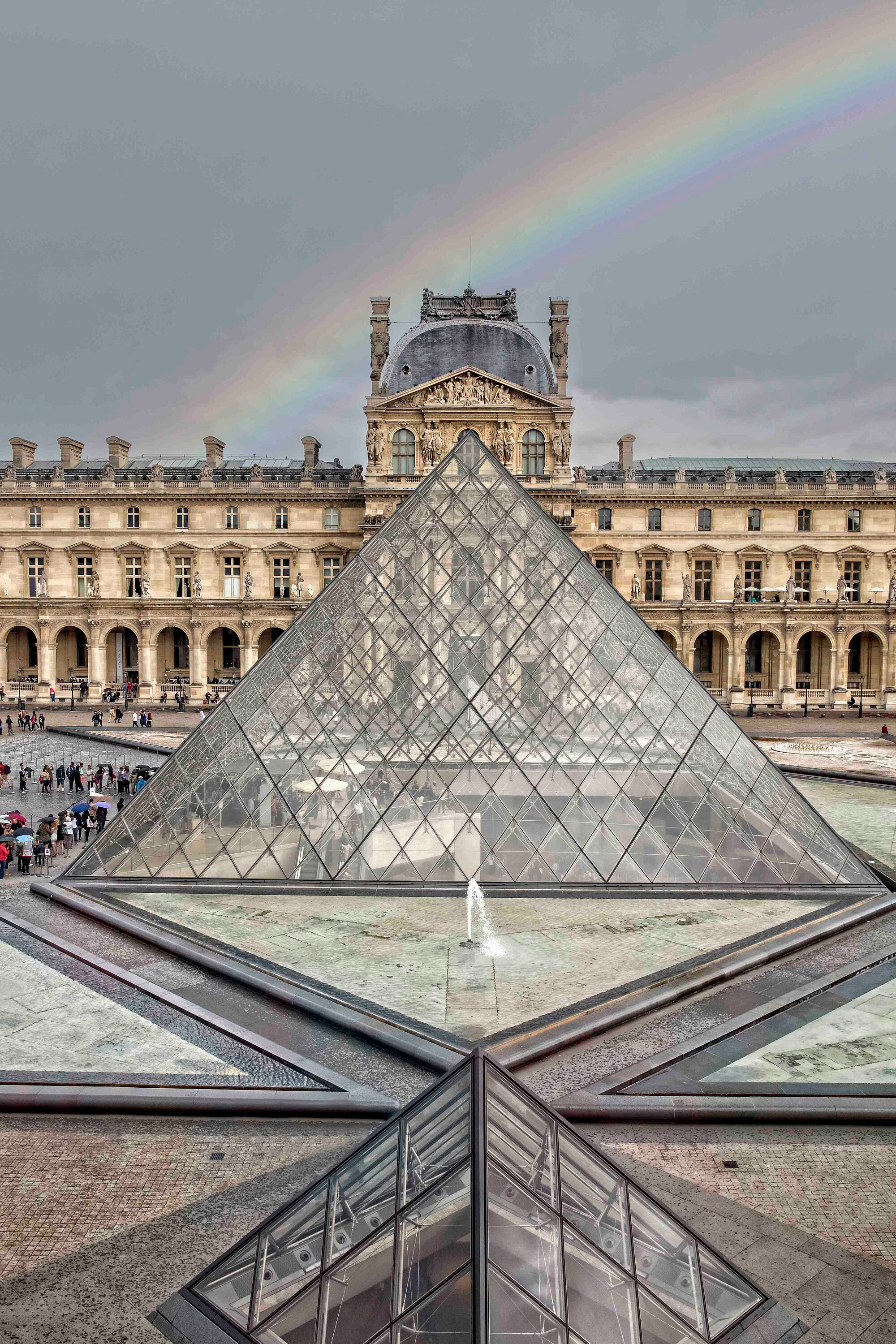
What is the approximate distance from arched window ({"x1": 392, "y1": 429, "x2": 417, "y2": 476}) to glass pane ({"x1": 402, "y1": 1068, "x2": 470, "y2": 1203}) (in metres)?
45.8

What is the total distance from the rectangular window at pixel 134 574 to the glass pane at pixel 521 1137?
52828 mm

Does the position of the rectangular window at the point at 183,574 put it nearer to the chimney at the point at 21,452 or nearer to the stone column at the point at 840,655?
the chimney at the point at 21,452

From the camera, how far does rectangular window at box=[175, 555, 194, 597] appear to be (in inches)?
2092

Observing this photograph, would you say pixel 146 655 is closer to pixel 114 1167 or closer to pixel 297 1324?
pixel 114 1167

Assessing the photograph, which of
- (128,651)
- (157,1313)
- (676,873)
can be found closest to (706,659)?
(128,651)

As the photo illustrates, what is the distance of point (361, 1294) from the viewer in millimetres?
3998

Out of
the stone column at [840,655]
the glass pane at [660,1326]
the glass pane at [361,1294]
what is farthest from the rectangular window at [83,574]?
the glass pane at [660,1326]

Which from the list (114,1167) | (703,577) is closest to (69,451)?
(703,577)

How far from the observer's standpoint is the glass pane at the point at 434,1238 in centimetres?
376

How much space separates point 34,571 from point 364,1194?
5579cm

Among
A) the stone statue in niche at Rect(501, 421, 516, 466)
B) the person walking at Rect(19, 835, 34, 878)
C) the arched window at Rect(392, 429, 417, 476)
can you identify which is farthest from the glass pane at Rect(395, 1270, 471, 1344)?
the arched window at Rect(392, 429, 417, 476)

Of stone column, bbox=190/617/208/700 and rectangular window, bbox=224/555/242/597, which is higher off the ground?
rectangular window, bbox=224/555/242/597

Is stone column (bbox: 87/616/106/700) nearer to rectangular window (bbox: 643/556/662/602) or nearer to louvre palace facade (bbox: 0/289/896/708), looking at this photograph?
louvre palace facade (bbox: 0/289/896/708)

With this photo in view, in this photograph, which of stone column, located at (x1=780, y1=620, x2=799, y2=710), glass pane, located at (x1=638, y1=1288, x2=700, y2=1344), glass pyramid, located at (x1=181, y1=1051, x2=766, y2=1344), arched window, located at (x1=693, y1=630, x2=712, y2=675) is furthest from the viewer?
arched window, located at (x1=693, y1=630, x2=712, y2=675)
